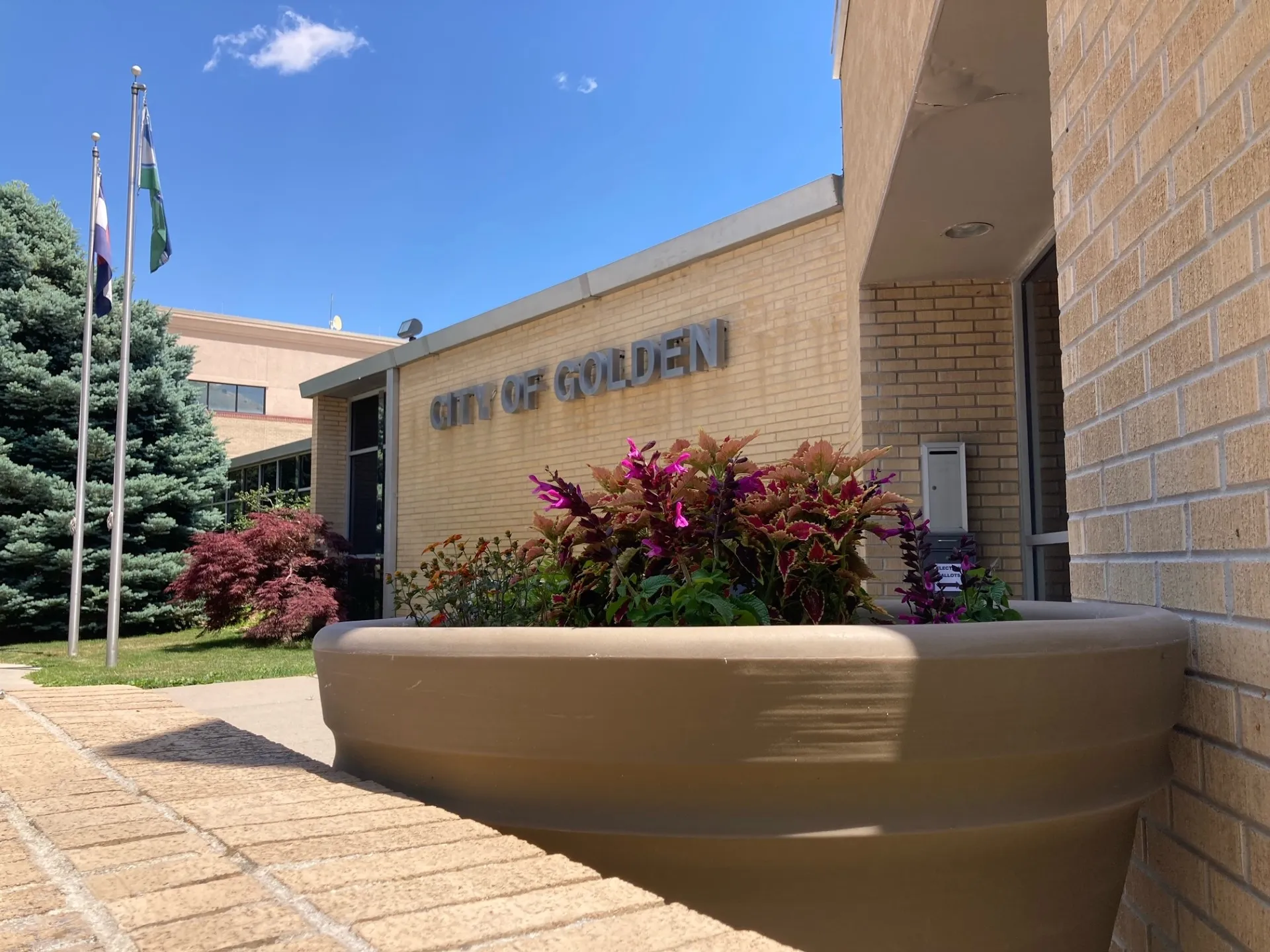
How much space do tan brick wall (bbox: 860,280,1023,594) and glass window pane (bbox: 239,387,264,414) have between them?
2682 centimetres

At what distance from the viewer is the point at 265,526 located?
13.0 m

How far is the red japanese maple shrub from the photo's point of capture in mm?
12453

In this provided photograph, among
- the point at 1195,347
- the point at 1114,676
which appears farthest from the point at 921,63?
the point at 1114,676

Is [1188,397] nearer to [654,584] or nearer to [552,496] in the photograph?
[654,584]

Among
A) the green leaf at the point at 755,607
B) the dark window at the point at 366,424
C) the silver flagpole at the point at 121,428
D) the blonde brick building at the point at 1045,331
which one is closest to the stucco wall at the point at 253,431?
the dark window at the point at 366,424

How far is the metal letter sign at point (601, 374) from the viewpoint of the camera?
332 inches

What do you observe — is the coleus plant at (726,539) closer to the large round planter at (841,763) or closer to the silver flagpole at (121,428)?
the large round planter at (841,763)

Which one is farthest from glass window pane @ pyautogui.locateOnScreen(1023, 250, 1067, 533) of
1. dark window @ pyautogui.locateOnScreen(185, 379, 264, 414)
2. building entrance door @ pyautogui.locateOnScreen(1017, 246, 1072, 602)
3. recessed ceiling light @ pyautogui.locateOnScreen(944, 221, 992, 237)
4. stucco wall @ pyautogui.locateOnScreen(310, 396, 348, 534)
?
dark window @ pyautogui.locateOnScreen(185, 379, 264, 414)

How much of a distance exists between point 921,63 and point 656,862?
11.0ft

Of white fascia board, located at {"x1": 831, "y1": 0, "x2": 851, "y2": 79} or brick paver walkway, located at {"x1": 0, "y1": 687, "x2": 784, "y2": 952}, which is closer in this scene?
brick paver walkway, located at {"x1": 0, "y1": 687, "x2": 784, "y2": 952}

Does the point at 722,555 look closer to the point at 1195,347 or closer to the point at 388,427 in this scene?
the point at 1195,347

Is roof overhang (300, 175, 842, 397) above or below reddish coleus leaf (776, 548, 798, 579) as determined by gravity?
above

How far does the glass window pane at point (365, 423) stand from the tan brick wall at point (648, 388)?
164 cm

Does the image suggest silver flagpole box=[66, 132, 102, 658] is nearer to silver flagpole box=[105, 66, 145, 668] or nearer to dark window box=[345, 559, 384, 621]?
silver flagpole box=[105, 66, 145, 668]
